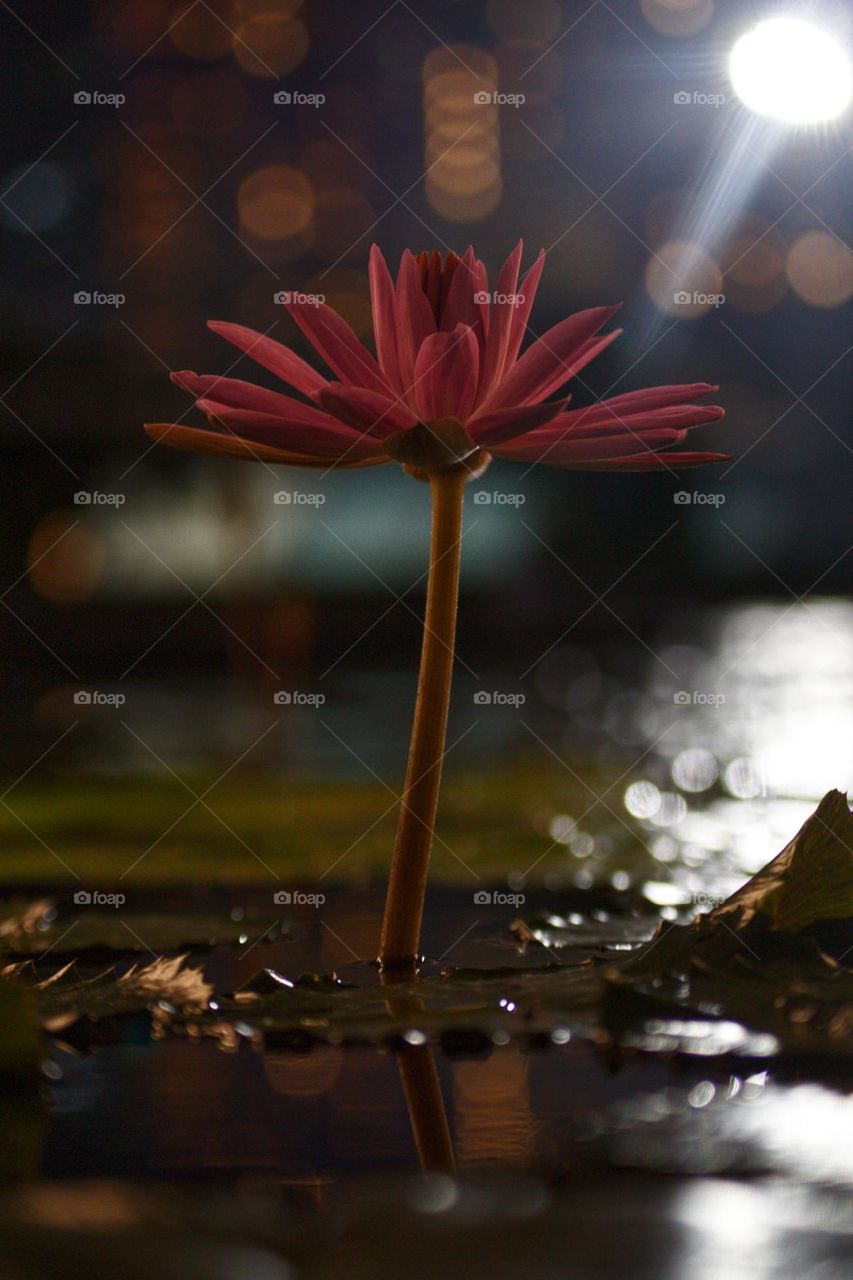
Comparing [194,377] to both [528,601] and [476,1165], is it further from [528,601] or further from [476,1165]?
[528,601]

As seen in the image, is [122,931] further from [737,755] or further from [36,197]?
[36,197]

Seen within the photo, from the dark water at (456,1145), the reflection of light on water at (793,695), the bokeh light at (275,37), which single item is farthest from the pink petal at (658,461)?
the bokeh light at (275,37)

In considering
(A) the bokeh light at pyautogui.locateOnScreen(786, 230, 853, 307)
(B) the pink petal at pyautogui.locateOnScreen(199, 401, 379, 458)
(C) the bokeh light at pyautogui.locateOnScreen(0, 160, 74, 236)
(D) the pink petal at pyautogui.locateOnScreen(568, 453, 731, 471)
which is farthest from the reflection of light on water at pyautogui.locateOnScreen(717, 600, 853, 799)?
(C) the bokeh light at pyautogui.locateOnScreen(0, 160, 74, 236)

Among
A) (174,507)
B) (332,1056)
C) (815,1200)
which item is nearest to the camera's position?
(815,1200)

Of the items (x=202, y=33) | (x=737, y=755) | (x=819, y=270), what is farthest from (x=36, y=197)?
(x=819, y=270)

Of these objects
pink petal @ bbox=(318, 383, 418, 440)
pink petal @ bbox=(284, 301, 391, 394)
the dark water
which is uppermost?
pink petal @ bbox=(284, 301, 391, 394)

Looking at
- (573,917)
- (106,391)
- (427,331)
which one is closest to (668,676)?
(106,391)

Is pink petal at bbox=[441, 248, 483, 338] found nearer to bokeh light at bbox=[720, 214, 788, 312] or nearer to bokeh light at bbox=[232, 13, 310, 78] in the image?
bokeh light at bbox=[232, 13, 310, 78]
